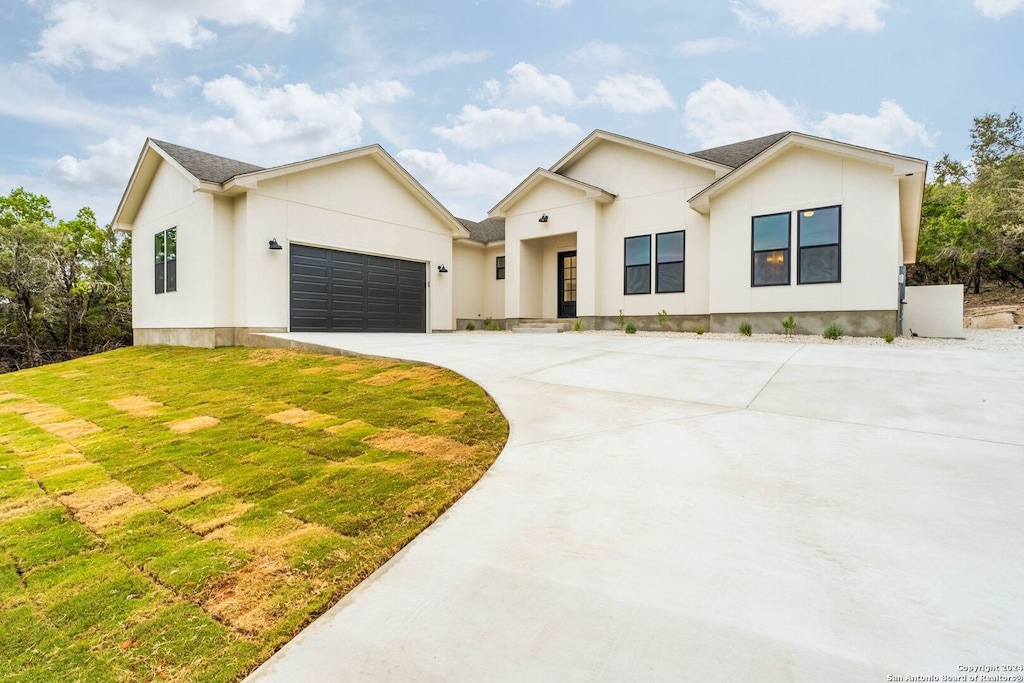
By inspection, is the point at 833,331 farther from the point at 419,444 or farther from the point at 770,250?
the point at 419,444

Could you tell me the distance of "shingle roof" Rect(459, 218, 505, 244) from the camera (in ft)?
57.9

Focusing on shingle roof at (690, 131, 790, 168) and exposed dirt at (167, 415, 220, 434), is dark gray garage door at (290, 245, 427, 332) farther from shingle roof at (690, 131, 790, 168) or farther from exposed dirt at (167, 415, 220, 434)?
shingle roof at (690, 131, 790, 168)

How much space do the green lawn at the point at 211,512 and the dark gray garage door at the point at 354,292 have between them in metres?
6.14

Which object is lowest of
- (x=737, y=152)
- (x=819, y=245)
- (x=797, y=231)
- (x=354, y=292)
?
(x=354, y=292)

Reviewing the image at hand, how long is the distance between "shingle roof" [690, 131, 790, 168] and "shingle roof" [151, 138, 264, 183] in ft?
39.0

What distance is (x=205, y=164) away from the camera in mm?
12219

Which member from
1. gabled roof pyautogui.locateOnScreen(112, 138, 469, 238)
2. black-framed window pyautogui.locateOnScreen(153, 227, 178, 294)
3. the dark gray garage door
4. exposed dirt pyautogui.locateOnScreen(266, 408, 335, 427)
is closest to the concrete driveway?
exposed dirt pyautogui.locateOnScreen(266, 408, 335, 427)

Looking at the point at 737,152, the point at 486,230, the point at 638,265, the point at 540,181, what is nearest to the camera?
the point at 737,152

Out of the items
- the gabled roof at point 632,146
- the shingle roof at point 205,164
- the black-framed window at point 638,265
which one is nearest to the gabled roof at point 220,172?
the shingle roof at point 205,164

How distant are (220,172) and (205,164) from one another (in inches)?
26.5

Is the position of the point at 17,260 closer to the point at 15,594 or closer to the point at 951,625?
the point at 15,594

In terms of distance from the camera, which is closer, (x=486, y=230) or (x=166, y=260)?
(x=166, y=260)

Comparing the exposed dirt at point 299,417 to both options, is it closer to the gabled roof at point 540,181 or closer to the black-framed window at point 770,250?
the black-framed window at point 770,250

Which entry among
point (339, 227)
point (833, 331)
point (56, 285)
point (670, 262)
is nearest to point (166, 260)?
point (339, 227)
